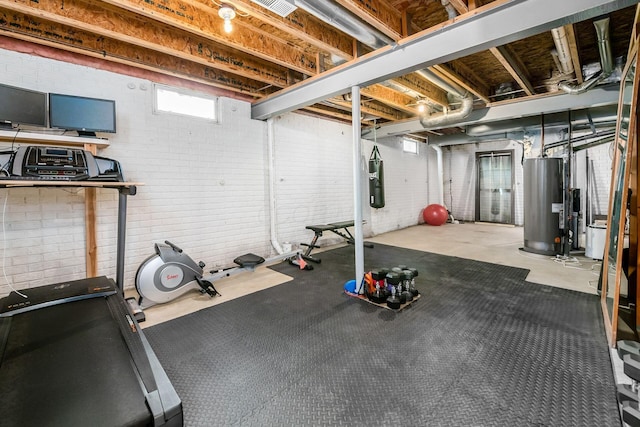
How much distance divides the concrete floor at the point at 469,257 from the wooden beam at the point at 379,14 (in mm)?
3001

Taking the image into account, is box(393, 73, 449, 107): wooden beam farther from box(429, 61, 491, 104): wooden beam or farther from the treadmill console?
the treadmill console

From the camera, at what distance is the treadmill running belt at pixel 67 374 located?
3.68 feet

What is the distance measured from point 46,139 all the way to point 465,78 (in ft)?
16.6

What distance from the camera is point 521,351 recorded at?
2066 mm

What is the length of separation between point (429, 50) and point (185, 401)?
319 centimetres

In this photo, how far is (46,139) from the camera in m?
2.72

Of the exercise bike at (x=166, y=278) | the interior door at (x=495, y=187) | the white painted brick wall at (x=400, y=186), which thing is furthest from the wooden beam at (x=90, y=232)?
the interior door at (x=495, y=187)

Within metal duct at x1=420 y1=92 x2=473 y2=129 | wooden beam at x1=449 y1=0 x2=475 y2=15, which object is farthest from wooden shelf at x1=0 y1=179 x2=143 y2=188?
metal duct at x1=420 y1=92 x2=473 y2=129

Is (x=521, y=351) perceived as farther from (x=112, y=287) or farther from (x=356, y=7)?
(x=112, y=287)

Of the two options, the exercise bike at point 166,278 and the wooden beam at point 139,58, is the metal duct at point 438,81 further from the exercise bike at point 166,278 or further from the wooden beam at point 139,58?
the exercise bike at point 166,278

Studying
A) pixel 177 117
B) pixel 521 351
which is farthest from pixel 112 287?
pixel 521 351

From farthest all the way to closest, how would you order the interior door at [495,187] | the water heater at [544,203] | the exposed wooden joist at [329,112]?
the interior door at [495,187]
the exposed wooden joist at [329,112]
the water heater at [544,203]

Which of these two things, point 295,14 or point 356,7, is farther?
point 295,14

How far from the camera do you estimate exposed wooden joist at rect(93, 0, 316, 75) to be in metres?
2.35
